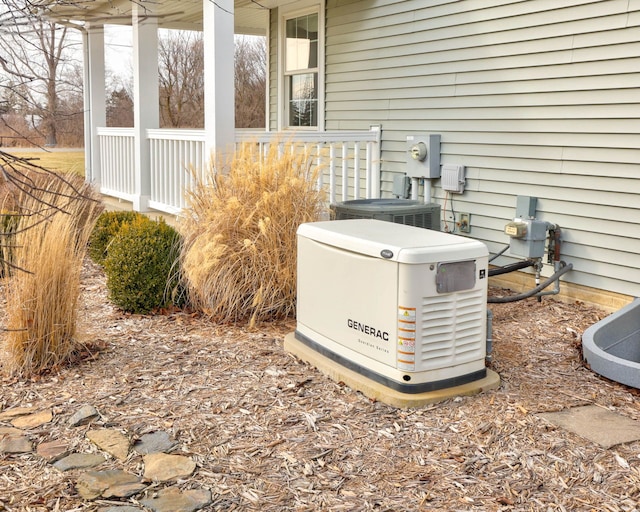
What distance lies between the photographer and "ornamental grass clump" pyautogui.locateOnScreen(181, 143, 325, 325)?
4805 mm

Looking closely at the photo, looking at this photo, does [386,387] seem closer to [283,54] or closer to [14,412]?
[14,412]

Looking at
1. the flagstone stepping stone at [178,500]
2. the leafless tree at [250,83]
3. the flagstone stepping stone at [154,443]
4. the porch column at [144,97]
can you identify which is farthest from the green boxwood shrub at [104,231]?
the leafless tree at [250,83]

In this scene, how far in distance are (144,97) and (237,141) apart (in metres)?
2.36

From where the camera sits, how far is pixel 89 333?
4.46 metres

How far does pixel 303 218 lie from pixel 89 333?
1.58 metres

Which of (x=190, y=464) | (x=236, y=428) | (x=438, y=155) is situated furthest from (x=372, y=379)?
(x=438, y=155)

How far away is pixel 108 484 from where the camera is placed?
2.71 meters

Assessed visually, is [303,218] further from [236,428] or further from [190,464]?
[190,464]

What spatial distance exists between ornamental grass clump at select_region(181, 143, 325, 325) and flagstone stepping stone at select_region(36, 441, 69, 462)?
5.94 feet

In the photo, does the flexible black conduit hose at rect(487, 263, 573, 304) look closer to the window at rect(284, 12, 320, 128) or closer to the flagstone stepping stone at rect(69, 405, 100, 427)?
the flagstone stepping stone at rect(69, 405, 100, 427)

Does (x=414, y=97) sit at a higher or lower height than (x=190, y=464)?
higher

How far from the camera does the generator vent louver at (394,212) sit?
16.3ft

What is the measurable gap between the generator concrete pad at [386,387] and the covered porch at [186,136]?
1.78 m

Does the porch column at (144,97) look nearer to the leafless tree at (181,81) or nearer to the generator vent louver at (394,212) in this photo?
the generator vent louver at (394,212)
